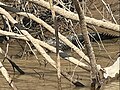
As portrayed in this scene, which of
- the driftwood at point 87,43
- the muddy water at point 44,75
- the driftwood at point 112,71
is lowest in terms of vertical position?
the muddy water at point 44,75

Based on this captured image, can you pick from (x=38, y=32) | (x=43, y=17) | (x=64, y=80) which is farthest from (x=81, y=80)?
(x=43, y=17)

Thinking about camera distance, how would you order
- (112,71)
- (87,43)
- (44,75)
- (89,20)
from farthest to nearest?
(44,75)
(89,20)
(112,71)
(87,43)

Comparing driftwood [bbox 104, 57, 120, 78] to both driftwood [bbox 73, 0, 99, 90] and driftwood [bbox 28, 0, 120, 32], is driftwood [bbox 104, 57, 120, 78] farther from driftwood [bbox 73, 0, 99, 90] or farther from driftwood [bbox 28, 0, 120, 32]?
driftwood [bbox 28, 0, 120, 32]

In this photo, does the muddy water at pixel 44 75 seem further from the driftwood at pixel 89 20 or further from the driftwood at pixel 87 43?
the driftwood at pixel 87 43

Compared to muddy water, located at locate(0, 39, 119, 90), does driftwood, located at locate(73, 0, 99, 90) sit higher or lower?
higher

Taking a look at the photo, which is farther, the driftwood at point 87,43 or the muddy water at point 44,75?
the muddy water at point 44,75

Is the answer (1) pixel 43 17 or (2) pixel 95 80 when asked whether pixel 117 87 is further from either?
(1) pixel 43 17

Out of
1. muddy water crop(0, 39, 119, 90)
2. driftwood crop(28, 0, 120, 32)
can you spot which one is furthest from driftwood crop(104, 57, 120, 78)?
muddy water crop(0, 39, 119, 90)

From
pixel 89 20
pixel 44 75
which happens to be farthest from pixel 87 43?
pixel 44 75

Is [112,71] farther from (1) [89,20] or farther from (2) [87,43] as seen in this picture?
(1) [89,20]

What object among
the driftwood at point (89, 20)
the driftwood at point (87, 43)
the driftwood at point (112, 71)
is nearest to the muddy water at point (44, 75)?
the driftwood at point (89, 20)

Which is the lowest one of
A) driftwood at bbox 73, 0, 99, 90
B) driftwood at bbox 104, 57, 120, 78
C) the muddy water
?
the muddy water

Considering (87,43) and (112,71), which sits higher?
(87,43)

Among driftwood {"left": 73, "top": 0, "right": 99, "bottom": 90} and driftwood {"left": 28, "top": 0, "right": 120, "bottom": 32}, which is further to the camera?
driftwood {"left": 28, "top": 0, "right": 120, "bottom": 32}
